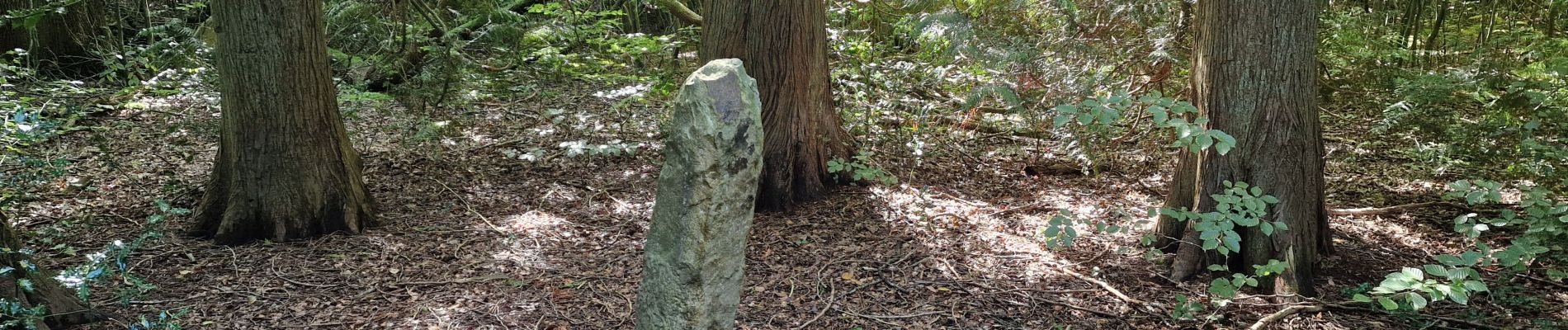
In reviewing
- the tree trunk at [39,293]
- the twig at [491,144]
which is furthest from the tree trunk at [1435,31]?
the tree trunk at [39,293]

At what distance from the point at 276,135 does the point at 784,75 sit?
3403 mm

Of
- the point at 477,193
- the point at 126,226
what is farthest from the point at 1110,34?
the point at 126,226

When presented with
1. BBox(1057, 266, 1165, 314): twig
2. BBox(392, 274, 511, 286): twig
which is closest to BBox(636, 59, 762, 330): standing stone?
BBox(392, 274, 511, 286): twig

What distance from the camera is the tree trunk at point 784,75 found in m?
6.19

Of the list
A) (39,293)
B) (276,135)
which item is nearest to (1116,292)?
(276,135)

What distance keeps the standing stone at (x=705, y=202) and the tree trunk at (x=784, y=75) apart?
283 centimetres

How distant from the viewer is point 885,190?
23.0 feet

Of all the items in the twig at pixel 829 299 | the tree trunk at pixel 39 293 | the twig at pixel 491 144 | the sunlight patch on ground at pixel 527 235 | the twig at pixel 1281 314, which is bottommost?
the twig at pixel 829 299

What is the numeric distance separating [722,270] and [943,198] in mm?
3753

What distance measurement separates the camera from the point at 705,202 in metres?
3.29

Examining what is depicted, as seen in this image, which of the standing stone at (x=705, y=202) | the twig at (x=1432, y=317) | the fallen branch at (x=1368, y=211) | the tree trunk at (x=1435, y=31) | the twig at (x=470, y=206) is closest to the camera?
the standing stone at (x=705, y=202)

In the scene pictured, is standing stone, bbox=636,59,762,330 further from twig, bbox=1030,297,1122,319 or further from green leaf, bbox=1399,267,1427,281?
green leaf, bbox=1399,267,1427,281

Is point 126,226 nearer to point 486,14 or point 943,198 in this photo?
point 486,14

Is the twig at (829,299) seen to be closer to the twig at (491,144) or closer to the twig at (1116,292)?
the twig at (1116,292)
